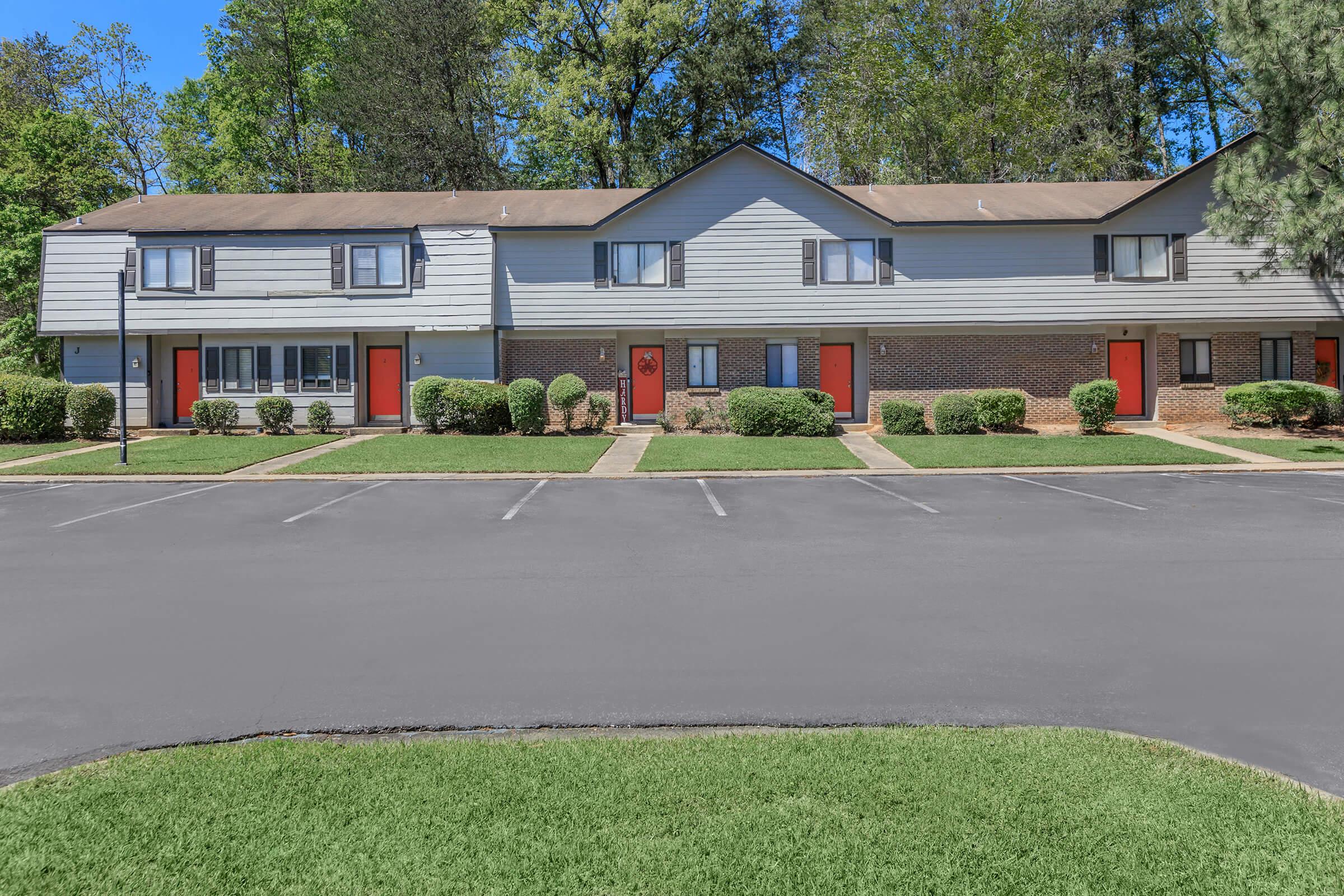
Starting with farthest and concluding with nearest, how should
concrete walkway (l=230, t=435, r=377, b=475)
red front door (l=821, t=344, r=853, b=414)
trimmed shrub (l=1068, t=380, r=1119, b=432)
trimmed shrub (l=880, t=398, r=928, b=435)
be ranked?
red front door (l=821, t=344, r=853, b=414), trimmed shrub (l=880, t=398, r=928, b=435), trimmed shrub (l=1068, t=380, r=1119, b=432), concrete walkway (l=230, t=435, r=377, b=475)

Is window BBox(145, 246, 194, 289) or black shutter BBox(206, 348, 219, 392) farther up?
window BBox(145, 246, 194, 289)

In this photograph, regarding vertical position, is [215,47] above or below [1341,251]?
above

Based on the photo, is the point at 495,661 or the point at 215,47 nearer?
the point at 495,661

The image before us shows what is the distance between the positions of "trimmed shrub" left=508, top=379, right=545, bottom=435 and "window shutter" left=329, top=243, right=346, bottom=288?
6420mm

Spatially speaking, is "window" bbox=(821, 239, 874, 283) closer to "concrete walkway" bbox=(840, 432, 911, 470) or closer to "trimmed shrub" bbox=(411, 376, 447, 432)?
"concrete walkway" bbox=(840, 432, 911, 470)

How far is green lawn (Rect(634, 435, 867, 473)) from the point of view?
17.7 meters

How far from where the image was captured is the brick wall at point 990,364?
24.7 meters

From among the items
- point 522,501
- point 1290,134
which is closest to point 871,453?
point 522,501

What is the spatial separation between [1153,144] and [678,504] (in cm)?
3842

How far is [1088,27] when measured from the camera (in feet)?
119

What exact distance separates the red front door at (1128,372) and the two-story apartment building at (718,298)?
62 mm

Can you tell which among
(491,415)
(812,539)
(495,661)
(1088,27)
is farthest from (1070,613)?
(1088,27)

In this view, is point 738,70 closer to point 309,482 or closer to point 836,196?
point 836,196

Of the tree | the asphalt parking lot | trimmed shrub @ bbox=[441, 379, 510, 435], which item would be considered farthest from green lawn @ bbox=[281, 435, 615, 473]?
the tree
